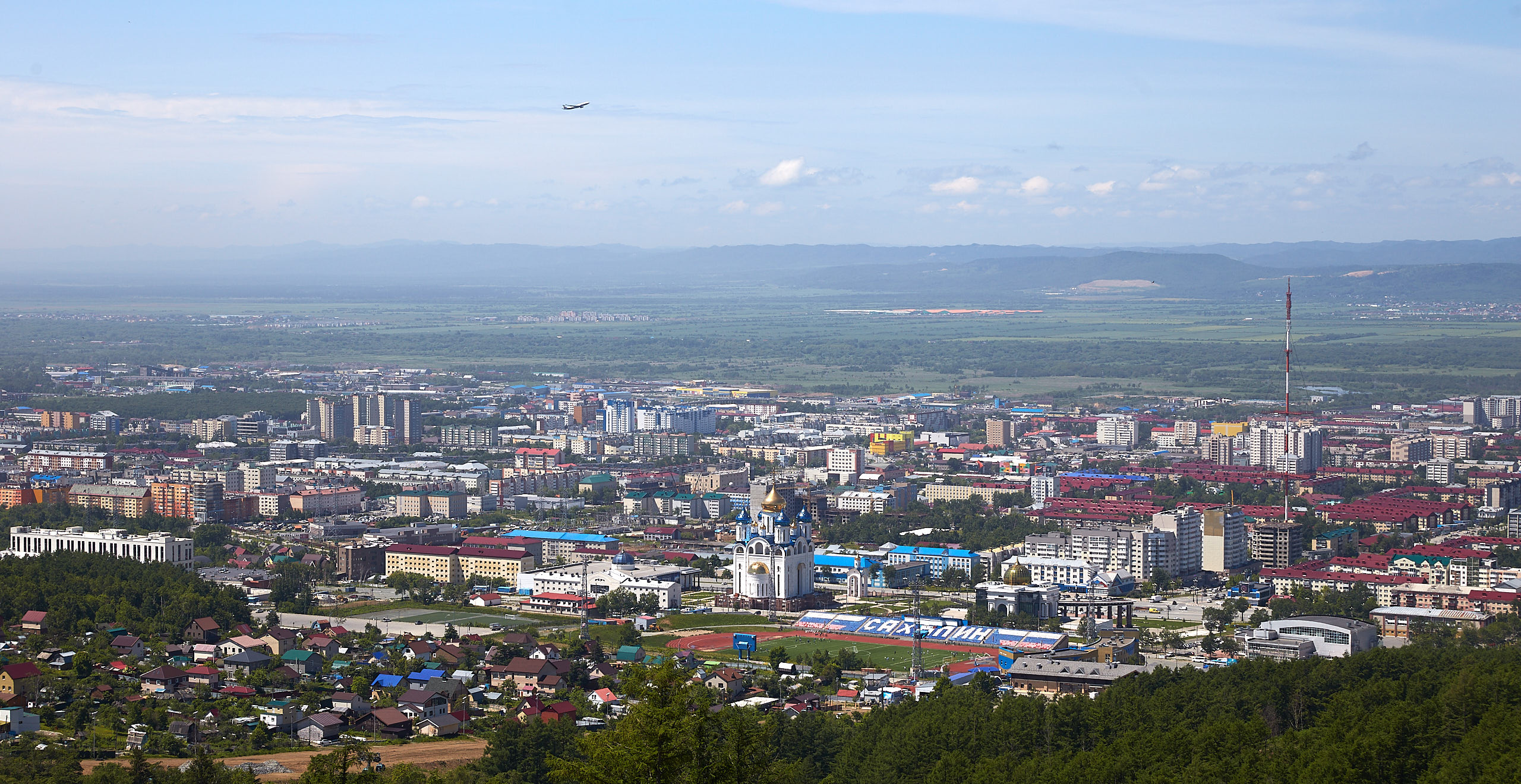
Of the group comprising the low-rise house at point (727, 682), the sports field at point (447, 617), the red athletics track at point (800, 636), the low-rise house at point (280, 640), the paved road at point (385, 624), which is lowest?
the red athletics track at point (800, 636)

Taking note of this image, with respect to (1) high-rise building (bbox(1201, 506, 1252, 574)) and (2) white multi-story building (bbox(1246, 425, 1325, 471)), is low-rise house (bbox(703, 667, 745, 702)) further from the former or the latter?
(2) white multi-story building (bbox(1246, 425, 1325, 471))

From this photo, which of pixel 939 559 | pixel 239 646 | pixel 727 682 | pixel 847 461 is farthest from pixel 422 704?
pixel 847 461

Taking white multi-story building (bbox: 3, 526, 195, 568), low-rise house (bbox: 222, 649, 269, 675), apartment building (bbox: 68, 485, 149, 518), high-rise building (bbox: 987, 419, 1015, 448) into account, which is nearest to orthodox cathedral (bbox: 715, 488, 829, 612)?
low-rise house (bbox: 222, 649, 269, 675)

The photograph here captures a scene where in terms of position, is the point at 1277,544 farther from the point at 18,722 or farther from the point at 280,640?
the point at 18,722

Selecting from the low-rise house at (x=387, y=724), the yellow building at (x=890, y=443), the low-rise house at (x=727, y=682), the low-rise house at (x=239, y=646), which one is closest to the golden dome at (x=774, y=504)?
the low-rise house at (x=727, y=682)

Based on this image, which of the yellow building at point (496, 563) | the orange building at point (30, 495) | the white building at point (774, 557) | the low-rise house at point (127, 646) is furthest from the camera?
the orange building at point (30, 495)

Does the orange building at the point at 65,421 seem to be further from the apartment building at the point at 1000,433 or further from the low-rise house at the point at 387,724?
the low-rise house at the point at 387,724
